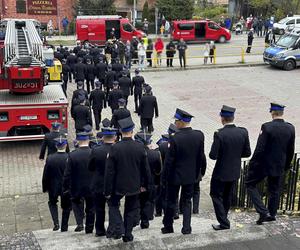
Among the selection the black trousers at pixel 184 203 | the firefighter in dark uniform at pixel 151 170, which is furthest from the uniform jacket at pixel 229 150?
the firefighter in dark uniform at pixel 151 170

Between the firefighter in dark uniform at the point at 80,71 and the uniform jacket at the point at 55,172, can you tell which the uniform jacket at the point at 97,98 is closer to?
the firefighter in dark uniform at the point at 80,71

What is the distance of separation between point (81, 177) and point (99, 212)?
622 millimetres

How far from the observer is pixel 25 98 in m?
13.6

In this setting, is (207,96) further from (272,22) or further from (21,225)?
(272,22)

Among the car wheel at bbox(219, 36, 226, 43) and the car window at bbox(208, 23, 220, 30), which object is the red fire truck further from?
the car wheel at bbox(219, 36, 226, 43)

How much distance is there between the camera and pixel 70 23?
138 feet

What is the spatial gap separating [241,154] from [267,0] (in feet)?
135

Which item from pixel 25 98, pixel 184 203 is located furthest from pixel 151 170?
pixel 25 98

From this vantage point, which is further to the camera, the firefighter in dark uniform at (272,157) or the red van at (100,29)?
the red van at (100,29)

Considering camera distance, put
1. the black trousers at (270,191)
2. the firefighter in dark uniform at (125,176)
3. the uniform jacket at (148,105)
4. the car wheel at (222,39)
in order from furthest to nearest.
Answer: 1. the car wheel at (222,39)
2. the uniform jacket at (148,105)
3. the black trousers at (270,191)
4. the firefighter in dark uniform at (125,176)

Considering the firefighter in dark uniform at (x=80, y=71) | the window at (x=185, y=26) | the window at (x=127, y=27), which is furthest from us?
the window at (x=185, y=26)

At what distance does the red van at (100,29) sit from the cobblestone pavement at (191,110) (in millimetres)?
9883

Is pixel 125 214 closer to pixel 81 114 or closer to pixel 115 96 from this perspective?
pixel 81 114

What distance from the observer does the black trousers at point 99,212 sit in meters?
7.07
